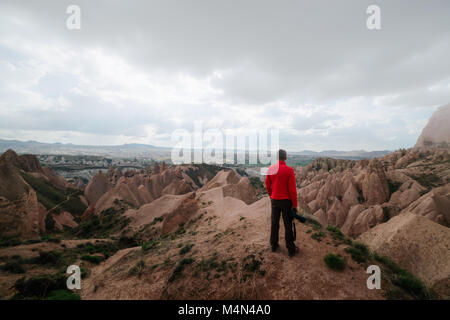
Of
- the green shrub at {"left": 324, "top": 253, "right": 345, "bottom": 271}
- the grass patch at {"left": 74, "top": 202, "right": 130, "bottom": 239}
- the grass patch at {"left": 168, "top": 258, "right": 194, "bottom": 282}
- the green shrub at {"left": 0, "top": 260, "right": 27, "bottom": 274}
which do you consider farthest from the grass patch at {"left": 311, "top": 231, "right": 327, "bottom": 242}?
the grass patch at {"left": 74, "top": 202, "right": 130, "bottom": 239}

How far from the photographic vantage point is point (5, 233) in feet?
44.4

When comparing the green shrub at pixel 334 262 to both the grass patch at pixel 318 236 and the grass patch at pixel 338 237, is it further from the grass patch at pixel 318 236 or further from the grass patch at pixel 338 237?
the grass patch at pixel 338 237

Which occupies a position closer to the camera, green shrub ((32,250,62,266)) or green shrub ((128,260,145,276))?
green shrub ((128,260,145,276))

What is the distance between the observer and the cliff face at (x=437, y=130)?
112 m

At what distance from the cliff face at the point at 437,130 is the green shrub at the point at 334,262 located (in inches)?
5786

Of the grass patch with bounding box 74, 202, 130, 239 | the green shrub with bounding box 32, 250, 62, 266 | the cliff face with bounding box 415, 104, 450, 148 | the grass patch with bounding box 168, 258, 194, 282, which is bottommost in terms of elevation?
the grass patch with bounding box 74, 202, 130, 239

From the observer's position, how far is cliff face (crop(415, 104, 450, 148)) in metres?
112

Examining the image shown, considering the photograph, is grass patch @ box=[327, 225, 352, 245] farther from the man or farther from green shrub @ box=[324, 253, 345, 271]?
the man

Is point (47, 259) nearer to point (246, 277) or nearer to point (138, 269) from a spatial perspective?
point (138, 269)

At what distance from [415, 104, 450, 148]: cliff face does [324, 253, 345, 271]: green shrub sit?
146971 millimetres

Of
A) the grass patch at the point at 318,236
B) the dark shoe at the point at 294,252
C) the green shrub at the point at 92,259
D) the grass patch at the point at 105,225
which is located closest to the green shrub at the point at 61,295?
the green shrub at the point at 92,259

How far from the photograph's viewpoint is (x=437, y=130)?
388 feet
